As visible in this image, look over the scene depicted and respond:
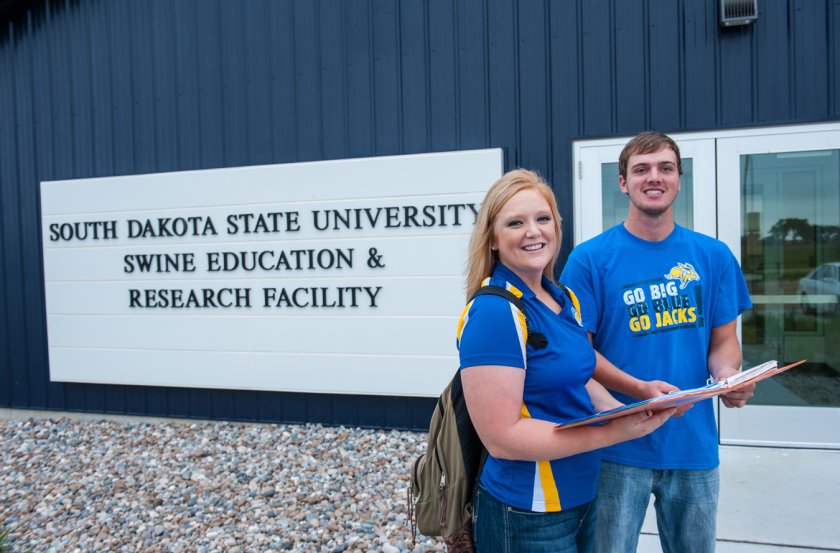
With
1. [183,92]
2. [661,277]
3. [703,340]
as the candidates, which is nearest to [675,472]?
[703,340]

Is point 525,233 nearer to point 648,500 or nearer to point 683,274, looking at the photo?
point 683,274

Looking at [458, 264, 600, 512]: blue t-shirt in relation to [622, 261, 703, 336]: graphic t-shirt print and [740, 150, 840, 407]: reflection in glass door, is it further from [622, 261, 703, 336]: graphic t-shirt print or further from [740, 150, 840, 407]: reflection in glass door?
[740, 150, 840, 407]: reflection in glass door

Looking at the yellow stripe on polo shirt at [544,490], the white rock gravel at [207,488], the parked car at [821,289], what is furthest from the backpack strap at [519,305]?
the parked car at [821,289]

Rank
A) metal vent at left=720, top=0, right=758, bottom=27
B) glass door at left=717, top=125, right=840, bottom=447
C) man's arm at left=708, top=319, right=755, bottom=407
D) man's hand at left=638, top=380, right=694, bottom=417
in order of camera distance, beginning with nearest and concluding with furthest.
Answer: man's hand at left=638, top=380, right=694, bottom=417 < man's arm at left=708, top=319, right=755, bottom=407 < metal vent at left=720, top=0, right=758, bottom=27 < glass door at left=717, top=125, right=840, bottom=447

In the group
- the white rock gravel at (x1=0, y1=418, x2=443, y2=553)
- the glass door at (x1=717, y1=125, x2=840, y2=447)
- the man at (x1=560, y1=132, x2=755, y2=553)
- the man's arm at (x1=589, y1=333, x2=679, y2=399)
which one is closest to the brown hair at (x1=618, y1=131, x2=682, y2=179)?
the man at (x1=560, y1=132, x2=755, y2=553)

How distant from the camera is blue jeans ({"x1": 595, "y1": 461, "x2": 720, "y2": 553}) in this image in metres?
1.85

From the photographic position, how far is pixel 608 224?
15.5 ft

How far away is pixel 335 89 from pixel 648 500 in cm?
428

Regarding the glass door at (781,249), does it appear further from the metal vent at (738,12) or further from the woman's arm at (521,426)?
the woman's arm at (521,426)

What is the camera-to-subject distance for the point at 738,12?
14.1ft

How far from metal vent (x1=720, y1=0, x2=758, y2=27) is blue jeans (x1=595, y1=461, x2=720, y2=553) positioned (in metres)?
3.64

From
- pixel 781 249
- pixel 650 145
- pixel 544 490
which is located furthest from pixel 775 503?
pixel 544 490

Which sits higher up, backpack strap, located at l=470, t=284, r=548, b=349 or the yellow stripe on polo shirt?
backpack strap, located at l=470, t=284, r=548, b=349

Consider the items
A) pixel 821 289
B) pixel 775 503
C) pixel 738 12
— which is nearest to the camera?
pixel 775 503
